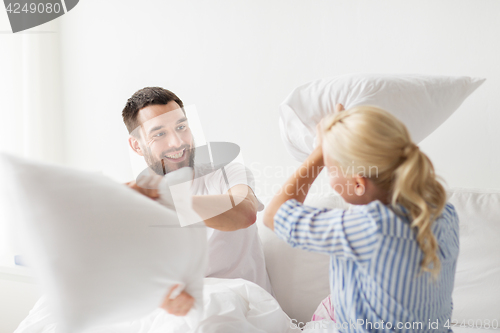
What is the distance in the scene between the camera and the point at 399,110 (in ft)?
3.28

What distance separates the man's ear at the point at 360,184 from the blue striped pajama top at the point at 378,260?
4 centimetres

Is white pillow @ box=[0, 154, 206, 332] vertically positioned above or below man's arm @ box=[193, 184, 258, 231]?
above

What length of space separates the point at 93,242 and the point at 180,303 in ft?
0.71

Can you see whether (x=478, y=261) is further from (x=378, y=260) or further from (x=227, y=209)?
(x=227, y=209)

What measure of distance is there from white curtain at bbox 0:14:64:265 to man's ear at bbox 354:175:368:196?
177 cm

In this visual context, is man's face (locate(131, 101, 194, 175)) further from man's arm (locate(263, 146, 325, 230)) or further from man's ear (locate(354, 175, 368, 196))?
man's ear (locate(354, 175, 368, 196))

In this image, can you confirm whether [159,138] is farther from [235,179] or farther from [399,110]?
[399,110]

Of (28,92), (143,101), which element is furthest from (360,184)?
(28,92)

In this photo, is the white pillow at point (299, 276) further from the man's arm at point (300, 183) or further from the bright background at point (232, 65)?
the man's arm at point (300, 183)

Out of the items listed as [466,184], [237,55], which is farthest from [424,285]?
[237,55]

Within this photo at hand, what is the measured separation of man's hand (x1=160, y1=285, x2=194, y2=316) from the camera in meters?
0.76

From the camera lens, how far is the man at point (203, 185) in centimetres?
93

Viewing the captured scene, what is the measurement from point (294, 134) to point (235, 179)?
237 millimetres

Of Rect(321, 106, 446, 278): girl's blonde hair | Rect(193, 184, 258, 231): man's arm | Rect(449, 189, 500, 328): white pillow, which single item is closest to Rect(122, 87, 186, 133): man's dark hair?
Rect(193, 184, 258, 231): man's arm
